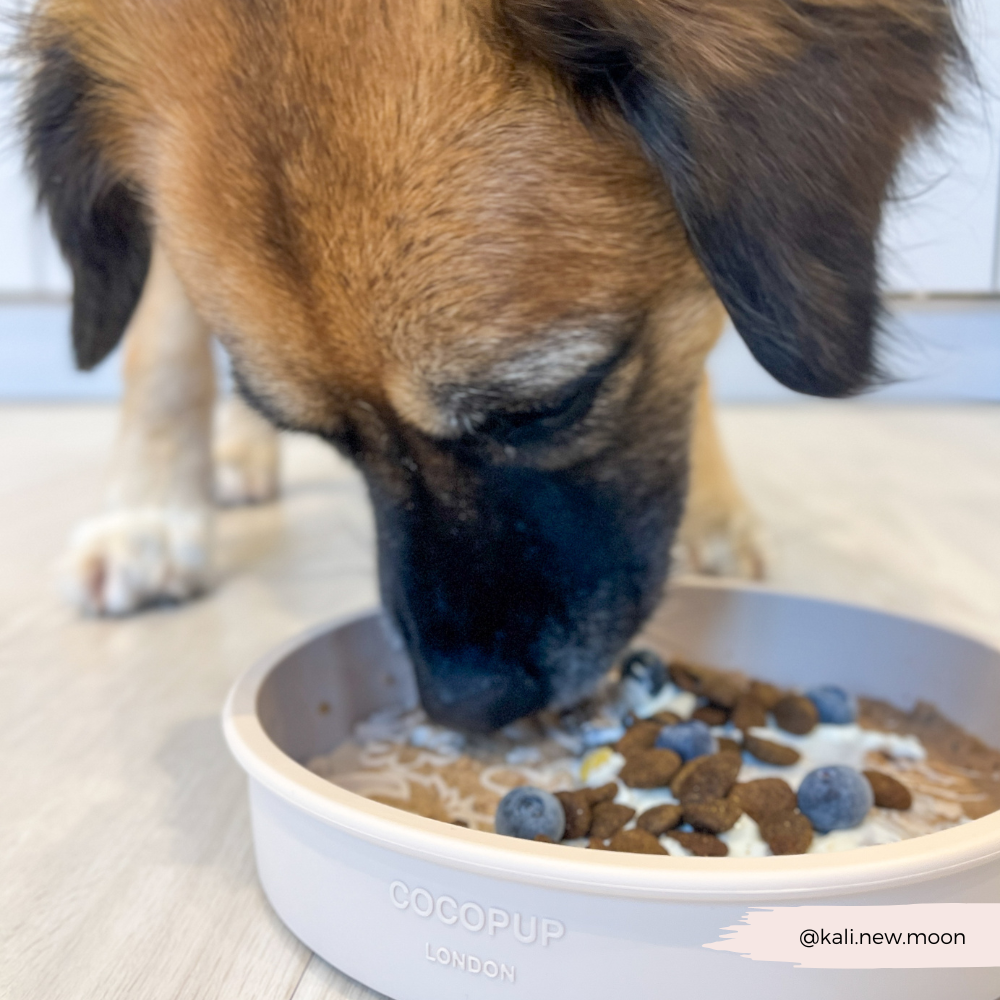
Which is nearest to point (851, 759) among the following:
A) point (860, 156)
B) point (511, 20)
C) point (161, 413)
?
point (860, 156)

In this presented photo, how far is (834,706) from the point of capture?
1110 mm

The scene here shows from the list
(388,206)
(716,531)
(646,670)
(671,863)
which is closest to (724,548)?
(716,531)

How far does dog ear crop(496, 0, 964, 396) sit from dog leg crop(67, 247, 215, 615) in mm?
1051

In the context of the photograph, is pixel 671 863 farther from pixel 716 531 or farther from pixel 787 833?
pixel 716 531

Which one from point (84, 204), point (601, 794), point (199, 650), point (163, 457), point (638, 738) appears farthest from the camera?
point (163, 457)

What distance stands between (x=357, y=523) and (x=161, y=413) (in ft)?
1.84

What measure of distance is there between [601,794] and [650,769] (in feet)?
0.19

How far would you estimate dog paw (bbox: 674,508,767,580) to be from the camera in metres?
1.74

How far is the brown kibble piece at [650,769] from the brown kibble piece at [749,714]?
0.15 m

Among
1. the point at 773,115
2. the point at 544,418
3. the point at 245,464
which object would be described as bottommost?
the point at 245,464

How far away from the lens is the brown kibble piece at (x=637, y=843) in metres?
0.81

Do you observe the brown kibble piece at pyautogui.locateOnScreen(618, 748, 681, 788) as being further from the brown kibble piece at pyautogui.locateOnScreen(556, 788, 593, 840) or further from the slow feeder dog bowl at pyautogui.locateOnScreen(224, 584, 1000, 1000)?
the slow feeder dog bowl at pyautogui.locateOnScreen(224, 584, 1000, 1000)

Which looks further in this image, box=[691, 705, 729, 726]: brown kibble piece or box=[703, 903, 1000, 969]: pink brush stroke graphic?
box=[691, 705, 729, 726]: brown kibble piece

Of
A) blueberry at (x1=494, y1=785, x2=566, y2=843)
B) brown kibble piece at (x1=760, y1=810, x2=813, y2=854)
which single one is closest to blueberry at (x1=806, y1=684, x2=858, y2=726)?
brown kibble piece at (x1=760, y1=810, x2=813, y2=854)
